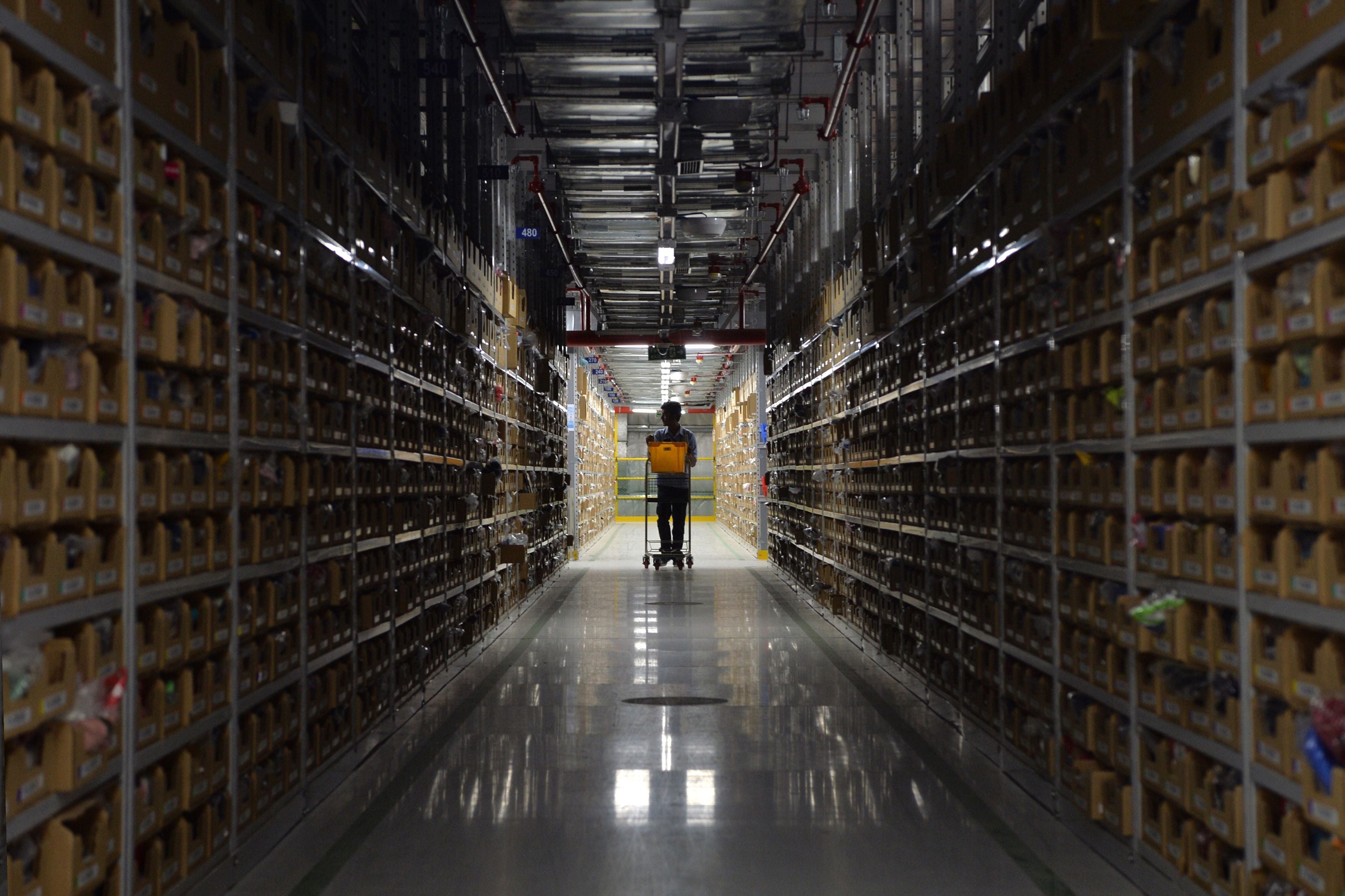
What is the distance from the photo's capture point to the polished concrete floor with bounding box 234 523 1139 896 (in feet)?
13.4

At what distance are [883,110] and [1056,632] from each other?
5424 millimetres

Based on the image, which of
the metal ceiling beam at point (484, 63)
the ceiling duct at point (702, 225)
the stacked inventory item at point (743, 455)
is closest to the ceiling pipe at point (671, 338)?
the stacked inventory item at point (743, 455)

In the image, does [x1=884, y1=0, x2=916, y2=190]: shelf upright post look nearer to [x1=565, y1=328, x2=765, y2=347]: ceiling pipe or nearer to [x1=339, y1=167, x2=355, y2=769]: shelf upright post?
[x1=339, y1=167, x2=355, y2=769]: shelf upright post

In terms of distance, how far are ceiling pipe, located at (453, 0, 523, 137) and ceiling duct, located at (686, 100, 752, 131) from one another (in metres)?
1.39

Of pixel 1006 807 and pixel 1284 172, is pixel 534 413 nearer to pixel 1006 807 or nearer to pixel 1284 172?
pixel 1006 807

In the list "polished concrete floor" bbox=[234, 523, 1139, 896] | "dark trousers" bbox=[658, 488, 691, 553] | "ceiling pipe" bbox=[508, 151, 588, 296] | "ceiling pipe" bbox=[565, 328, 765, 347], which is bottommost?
"polished concrete floor" bbox=[234, 523, 1139, 896]

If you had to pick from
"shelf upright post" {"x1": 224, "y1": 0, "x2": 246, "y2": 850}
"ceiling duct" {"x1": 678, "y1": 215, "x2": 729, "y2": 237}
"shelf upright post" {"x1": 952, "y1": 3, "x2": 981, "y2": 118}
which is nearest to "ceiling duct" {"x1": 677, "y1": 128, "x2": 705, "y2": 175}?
"ceiling duct" {"x1": 678, "y1": 215, "x2": 729, "y2": 237}

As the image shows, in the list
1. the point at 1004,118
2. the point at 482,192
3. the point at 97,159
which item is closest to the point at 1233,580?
the point at 1004,118

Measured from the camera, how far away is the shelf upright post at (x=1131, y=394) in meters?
4.04

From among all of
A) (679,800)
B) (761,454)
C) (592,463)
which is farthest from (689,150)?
(592,463)

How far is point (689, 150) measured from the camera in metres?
10.4

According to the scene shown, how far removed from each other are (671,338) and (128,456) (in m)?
17.5

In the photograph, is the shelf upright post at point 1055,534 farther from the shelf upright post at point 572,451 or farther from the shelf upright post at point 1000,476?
the shelf upright post at point 572,451

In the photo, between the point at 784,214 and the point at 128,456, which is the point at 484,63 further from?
the point at 784,214
